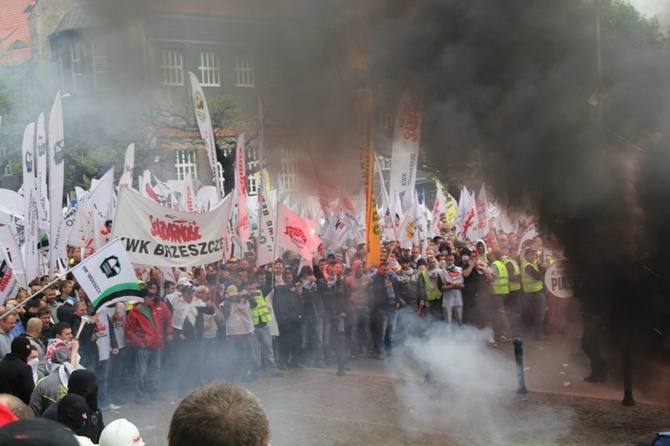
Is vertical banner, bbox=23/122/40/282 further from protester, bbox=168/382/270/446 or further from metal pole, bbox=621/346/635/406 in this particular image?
protester, bbox=168/382/270/446

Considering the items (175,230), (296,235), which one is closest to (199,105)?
(296,235)

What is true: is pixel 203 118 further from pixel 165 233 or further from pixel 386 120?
pixel 386 120

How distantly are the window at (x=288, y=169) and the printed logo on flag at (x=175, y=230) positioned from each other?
201 centimetres

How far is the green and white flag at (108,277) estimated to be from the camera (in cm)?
870

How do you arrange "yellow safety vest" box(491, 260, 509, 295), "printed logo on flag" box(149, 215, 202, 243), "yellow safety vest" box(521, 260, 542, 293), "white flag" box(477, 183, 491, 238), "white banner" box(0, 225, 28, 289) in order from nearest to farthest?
"printed logo on flag" box(149, 215, 202, 243)
"white banner" box(0, 225, 28, 289)
"yellow safety vest" box(491, 260, 509, 295)
"yellow safety vest" box(521, 260, 542, 293)
"white flag" box(477, 183, 491, 238)

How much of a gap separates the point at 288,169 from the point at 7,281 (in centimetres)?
486

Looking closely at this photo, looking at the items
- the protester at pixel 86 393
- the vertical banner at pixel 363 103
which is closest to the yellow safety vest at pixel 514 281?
the vertical banner at pixel 363 103

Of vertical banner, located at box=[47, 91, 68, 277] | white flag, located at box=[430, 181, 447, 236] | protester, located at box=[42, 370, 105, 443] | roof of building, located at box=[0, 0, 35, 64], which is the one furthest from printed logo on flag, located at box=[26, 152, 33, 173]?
roof of building, located at box=[0, 0, 35, 64]

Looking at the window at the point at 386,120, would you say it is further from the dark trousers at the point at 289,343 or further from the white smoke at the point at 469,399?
the dark trousers at the point at 289,343

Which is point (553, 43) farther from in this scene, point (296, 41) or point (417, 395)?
point (417, 395)

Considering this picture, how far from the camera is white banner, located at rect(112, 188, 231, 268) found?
34.0 feet

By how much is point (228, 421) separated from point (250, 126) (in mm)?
12103

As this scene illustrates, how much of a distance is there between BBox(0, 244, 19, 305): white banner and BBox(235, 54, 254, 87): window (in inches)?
147

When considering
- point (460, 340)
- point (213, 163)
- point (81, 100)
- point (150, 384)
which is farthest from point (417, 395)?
point (81, 100)
